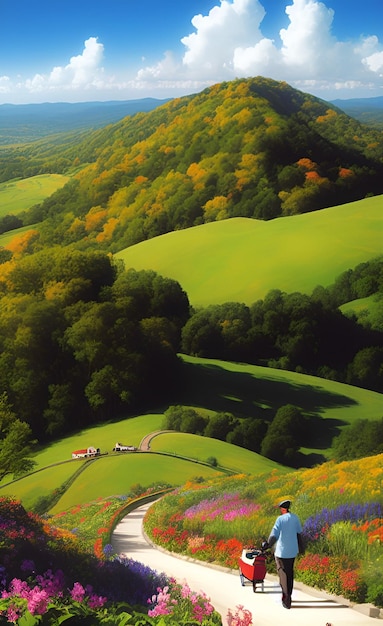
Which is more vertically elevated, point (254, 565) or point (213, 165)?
point (213, 165)

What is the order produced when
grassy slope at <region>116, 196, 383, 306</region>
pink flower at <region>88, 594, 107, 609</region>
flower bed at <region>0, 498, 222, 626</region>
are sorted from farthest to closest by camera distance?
grassy slope at <region>116, 196, 383, 306</region> → pink flower at <region>88, 594, 107, 609</region> → flower bed at <region>0, 498, 222, 626</region>

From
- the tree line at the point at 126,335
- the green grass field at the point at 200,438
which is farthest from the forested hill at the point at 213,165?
the green grass field at the point at 200,438

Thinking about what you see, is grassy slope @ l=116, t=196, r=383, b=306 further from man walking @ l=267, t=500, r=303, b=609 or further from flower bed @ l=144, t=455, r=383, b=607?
man walking @ l=267, t=500, r=303, b=609

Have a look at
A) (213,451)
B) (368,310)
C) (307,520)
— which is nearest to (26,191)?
(213,451)

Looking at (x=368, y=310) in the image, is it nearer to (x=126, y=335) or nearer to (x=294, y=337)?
(x=294, y=337)

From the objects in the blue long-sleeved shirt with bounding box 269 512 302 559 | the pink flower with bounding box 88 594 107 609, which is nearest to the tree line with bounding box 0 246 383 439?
the pink flower with bounding box 88 594 107 609

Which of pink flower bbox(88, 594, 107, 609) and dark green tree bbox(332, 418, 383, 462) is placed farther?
dark green tree bbox(332, 418, 383, 462)

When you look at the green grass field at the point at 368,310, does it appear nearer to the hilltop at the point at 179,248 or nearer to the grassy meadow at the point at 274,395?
the hilltop at the point at 179,248

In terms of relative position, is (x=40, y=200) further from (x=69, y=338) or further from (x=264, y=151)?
(x=264, y=151)

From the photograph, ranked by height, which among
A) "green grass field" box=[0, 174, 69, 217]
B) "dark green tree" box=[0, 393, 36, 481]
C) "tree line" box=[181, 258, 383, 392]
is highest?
"green grass field" box=[0, 174, 69, 217]
